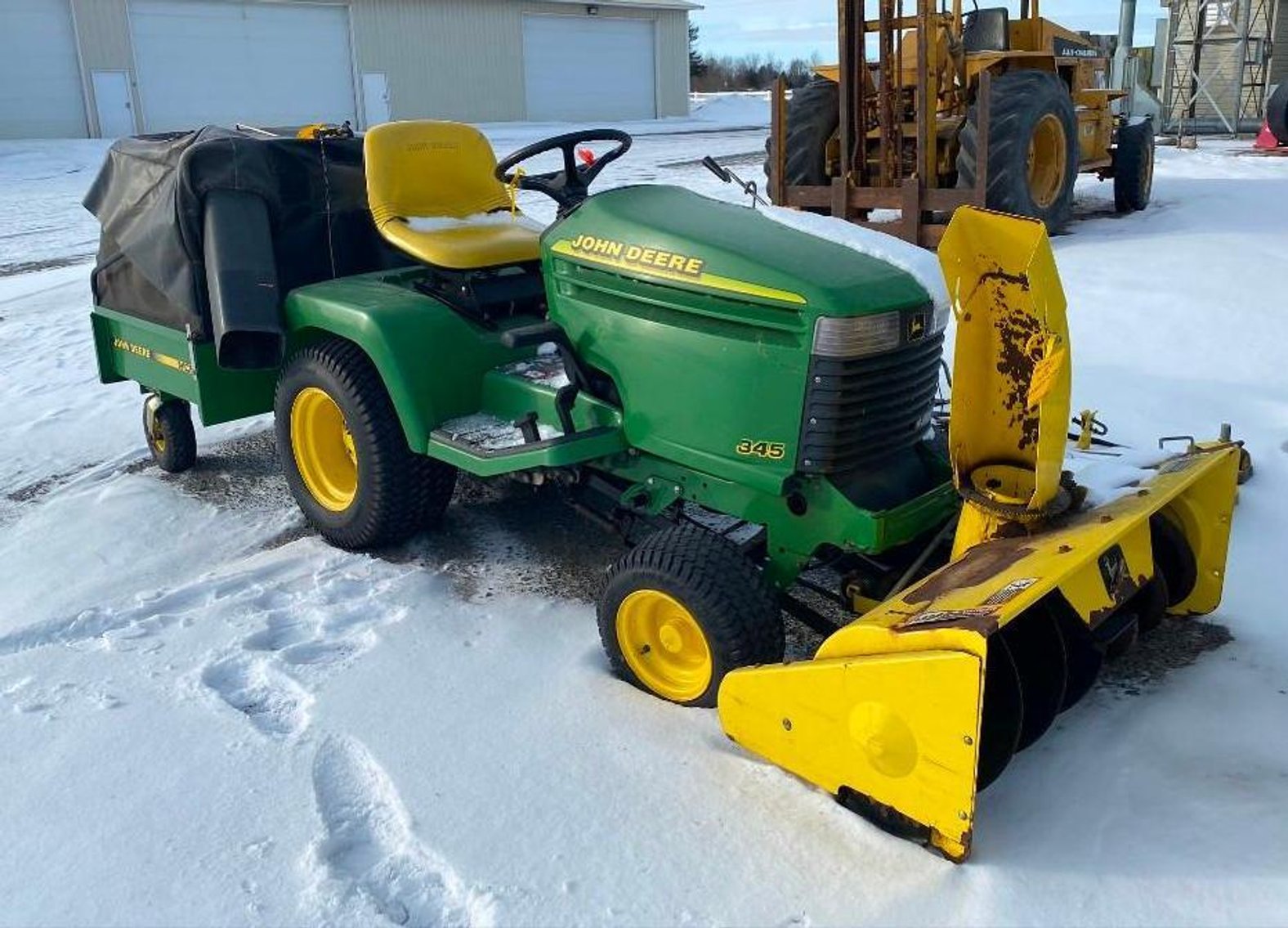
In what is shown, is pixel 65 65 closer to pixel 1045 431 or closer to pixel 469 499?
pixel 469 499

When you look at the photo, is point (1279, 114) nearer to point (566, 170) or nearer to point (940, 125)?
A: point (940, 125)

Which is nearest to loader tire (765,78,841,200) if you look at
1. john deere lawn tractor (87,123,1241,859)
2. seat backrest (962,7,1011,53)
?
seat backrest (962,7,1011,53)

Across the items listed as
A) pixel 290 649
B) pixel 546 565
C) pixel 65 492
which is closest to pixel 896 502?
pixel 546 565

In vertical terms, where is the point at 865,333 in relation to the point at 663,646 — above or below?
above

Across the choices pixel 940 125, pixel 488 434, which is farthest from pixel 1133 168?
pixel 488 434

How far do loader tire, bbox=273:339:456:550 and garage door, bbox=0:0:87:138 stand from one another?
2042 cm

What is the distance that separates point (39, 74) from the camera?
21156 mm

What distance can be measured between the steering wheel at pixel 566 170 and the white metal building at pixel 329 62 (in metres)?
20.6

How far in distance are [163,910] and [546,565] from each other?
1819 mm

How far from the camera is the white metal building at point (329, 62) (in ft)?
69.6

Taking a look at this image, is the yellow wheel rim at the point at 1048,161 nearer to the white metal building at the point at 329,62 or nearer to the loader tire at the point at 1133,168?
the loader tire at the point at 1133,168

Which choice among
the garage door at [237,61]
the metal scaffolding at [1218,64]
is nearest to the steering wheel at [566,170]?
the metal scaffolding at [1218,64]

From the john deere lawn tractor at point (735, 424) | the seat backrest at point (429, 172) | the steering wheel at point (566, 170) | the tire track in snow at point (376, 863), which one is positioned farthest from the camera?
the seat backrest at point (429, 172)

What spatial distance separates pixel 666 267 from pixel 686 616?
0.88 metres
